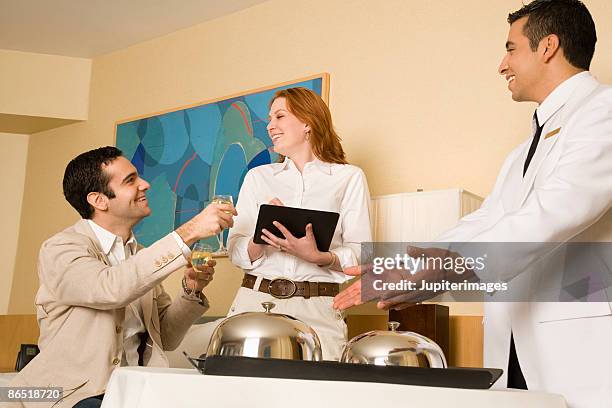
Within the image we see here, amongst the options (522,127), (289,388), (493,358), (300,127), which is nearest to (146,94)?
(300,127)

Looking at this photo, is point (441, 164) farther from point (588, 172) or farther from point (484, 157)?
point (588, 172)

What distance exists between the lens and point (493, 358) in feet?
6.40

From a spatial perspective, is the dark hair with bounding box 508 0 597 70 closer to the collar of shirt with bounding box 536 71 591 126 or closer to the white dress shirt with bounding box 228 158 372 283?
the collar of shirt with bounding box 536 71 591 126

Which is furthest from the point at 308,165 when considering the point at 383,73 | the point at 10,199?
the point at 10,199

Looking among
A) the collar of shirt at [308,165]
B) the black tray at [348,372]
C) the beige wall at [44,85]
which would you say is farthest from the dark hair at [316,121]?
the beige wall at [44,85]

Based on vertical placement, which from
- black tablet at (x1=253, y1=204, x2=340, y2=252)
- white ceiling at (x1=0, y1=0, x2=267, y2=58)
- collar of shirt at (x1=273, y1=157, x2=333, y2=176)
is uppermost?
white ceiling at (x1=0, y1=0, x2=267, y2=58)

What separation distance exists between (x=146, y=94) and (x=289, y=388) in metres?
4.42

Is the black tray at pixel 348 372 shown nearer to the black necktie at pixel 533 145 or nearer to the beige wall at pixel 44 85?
the black necktie at pixel 533 145

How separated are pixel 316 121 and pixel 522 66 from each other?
1133 millimetres

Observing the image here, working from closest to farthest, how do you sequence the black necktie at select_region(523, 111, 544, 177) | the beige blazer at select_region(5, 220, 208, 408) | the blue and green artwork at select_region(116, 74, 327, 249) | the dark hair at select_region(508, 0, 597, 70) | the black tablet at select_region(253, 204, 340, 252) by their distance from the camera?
A: the black necktie at select_region(523, 111, 544, 177)
the dark hair at select_region(508, 0, 597, 70)
the beige blazer at select_region(5, 220, 208, 408)
the black tablet at select_region(253, 204, 340, 252)
the blue and green artwork at select_region(116, 74, 327, 249)

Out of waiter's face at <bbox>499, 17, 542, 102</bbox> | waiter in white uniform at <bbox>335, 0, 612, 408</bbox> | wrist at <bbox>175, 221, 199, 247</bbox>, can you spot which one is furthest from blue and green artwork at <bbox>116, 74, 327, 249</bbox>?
waiter in white uniform at <bbox>335, 0, 612, 408</bbox>

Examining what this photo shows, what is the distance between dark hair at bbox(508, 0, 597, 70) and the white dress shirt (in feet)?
3.46

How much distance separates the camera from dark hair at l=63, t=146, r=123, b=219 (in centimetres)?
296

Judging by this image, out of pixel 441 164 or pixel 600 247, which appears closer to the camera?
pixel 600 247
